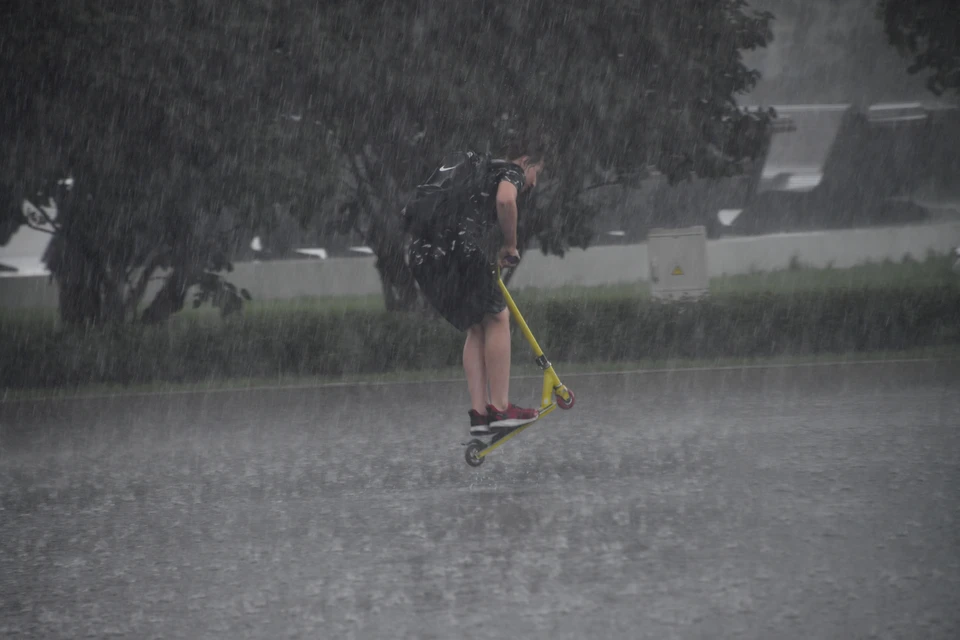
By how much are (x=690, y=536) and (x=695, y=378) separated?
7.02 m

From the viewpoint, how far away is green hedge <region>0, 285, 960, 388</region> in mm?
14828

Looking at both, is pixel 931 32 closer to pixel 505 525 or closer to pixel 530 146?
pixel 530 146

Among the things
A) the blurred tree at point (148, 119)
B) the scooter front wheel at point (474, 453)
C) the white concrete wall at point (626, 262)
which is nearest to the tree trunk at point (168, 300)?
the blurred tree at point (148, 119)

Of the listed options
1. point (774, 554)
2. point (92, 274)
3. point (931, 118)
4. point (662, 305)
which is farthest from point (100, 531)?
point (931, 118)

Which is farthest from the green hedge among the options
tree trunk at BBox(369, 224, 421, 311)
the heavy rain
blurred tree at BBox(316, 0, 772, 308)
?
tree trunk at BBox(369, 224, 421, 311)

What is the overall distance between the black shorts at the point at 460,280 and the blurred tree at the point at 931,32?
34.8ft

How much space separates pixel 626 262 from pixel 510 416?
90.4 ft

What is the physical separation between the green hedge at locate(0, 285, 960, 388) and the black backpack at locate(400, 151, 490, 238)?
7.35m

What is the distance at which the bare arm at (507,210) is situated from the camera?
746 cm

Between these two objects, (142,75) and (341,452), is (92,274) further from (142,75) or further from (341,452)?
(341,452)

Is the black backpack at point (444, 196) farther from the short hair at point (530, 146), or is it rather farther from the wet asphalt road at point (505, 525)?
the wet asphalt road at point (505, 525)

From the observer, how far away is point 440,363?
15094mm

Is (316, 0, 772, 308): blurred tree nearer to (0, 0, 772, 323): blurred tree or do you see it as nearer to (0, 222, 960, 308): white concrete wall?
(0, 0, 772, 323): blurred tree

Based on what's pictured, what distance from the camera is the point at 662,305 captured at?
15.7 metres
